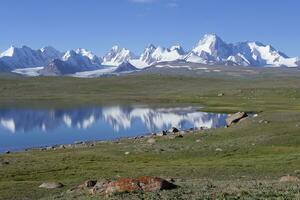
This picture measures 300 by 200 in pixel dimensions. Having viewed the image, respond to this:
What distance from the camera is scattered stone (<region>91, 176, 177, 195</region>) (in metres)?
28.5

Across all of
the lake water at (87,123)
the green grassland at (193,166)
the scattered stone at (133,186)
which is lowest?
the lake water at (87,123)

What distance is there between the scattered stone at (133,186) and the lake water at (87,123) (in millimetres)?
Result: 54344

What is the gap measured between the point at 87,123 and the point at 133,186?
3701 inches

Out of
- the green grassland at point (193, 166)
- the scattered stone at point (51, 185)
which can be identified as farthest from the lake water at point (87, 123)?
the scattered stone at point (51, 185)

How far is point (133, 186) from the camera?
28750 mm

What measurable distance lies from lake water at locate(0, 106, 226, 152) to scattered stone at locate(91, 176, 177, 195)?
5434cm

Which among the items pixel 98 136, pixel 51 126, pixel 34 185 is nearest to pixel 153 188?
pixel 34 185

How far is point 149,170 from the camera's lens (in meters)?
46.8

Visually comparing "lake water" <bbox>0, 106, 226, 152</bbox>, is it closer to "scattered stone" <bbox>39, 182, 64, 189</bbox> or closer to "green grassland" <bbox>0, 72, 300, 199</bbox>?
"green grassland" <bbox>0, 72, 300, 199</bbox>

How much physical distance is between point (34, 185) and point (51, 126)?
77485mm

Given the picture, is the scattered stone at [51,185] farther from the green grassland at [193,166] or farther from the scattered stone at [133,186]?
the scattered stone at [133,186]

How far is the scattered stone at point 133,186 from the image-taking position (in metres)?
28.5

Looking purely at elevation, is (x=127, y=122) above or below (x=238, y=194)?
below

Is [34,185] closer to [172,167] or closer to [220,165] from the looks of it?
[172,167]
